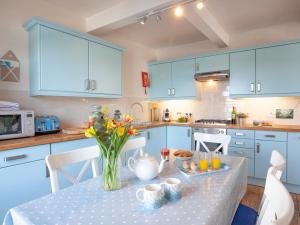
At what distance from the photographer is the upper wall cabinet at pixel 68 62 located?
215cm

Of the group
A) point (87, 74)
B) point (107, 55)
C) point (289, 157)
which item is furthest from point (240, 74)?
point (87, 74)

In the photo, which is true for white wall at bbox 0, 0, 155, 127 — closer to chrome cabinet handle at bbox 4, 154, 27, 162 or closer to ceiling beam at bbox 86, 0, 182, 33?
ceiling beam at bbox 86, 0, 182, 33

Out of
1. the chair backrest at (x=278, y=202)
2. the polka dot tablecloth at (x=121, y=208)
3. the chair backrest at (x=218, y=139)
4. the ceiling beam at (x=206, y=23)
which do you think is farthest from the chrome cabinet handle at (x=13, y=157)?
the ceiling beam at (x=206, y=23)

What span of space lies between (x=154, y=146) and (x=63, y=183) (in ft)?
5.44

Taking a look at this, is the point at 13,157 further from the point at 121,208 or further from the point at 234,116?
the point at 234,116

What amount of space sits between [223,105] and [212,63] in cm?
81

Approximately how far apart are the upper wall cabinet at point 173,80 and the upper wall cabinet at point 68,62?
1.29 meters

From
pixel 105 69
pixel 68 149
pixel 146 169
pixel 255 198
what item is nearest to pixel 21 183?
pixel 68 149

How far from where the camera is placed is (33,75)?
7.32ft

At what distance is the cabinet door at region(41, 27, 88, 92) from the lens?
7.11 ft

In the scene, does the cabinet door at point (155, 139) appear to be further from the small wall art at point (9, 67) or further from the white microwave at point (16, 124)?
the small wall art at point (9, 67)

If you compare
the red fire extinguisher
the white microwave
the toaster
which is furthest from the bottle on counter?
the white microwave

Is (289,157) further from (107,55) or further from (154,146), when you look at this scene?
(107,55)

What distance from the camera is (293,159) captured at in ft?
8.59
